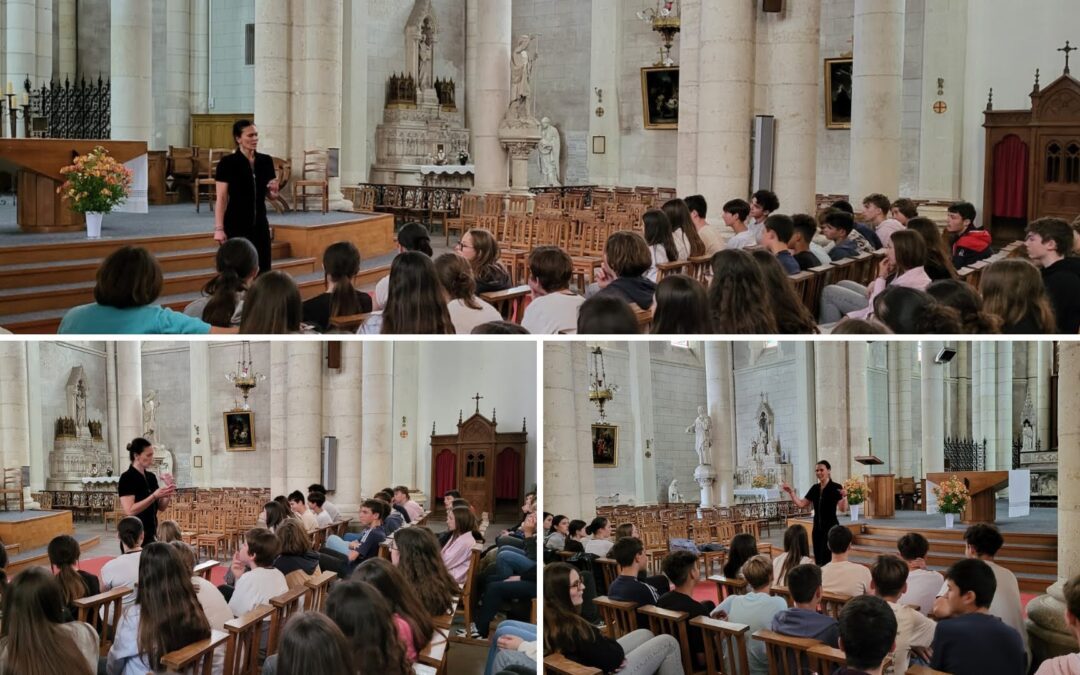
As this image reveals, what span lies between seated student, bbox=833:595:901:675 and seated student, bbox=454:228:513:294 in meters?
3.83

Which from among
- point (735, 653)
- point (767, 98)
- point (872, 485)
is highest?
point (767, 98)

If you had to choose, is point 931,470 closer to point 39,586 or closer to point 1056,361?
point 1056,361

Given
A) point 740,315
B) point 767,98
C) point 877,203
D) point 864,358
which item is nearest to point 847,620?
point 864,358

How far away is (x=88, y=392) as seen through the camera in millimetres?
3668

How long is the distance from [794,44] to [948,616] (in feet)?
28.9

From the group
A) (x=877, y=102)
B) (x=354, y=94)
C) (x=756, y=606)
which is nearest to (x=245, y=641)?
(x=756, y=606)

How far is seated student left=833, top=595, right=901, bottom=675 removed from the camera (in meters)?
3.57

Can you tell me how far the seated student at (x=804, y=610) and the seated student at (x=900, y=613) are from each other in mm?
176

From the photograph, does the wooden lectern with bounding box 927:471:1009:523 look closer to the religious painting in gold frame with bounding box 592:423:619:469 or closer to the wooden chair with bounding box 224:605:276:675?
the religious painting in gold frame with bounding box 592:423:619:469

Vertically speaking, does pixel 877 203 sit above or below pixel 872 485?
above

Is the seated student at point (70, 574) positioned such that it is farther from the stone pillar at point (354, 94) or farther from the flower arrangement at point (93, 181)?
the stone pillar at point (354, 94)

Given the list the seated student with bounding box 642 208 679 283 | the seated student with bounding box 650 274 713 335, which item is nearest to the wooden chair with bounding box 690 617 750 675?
the seated student with bounding box 650 274 713 335

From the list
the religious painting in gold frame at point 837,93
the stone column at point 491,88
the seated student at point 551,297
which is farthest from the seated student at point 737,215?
the religious painting in gold frame at point 837,93

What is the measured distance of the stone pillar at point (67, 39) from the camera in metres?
25.3
